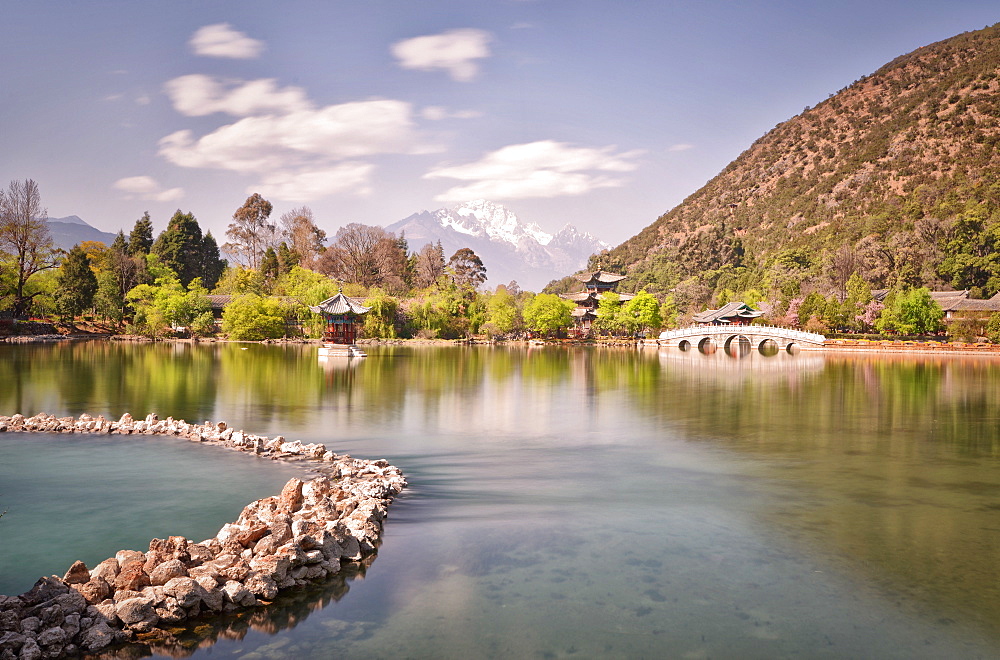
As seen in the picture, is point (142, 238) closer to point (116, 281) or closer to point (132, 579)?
point (116, 281)

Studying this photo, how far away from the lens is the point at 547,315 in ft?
209

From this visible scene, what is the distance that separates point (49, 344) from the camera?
4500 cm

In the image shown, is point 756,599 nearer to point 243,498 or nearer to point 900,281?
point 243,498

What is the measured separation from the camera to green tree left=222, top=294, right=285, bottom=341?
54906 millimetres

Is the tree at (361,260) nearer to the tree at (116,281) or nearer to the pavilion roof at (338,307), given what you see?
the tree at (116,281)

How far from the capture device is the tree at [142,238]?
66.9 meters

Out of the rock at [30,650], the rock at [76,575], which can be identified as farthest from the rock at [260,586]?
the rock at [30,650]

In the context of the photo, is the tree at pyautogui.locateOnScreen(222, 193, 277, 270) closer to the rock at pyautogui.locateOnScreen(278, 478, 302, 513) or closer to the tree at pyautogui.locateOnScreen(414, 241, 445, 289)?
the tree at pyautogui.locateOnScreen(414, 241, 445, 289)

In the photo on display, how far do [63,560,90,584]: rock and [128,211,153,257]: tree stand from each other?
66.3m

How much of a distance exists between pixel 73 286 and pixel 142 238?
13.9 meters

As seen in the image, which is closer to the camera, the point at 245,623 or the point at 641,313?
the point at 245,623

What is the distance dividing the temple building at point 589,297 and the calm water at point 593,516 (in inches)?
1901

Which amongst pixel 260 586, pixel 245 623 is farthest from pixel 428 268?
pixel 245 623

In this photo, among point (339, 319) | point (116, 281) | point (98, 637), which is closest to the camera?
point (98, 637)
